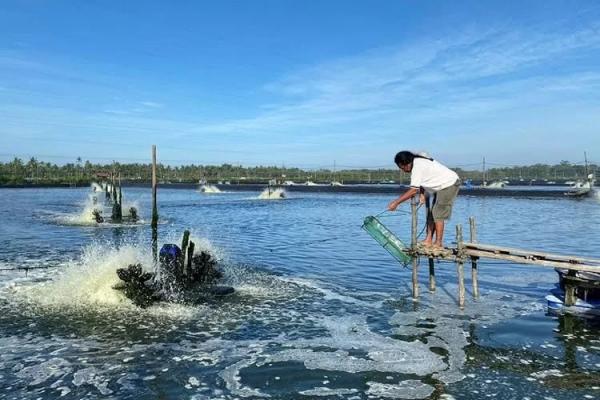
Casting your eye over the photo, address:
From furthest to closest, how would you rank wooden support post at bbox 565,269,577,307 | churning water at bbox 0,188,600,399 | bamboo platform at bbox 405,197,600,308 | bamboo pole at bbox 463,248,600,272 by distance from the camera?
wooden support post at bbox 565,269,577,307, bamboo platform at bbox 405,197,600,308, bamboo pole at bbox 463,248,600,272, churning water at bbox 0,188,600,399

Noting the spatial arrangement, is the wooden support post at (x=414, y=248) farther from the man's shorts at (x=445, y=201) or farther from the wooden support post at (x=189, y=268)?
the wooden support post at (x=189, y=268)

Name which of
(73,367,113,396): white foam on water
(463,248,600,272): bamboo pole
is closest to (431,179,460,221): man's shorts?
(463,248,600,272): bamboo pole

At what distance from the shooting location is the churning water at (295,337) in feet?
26.0

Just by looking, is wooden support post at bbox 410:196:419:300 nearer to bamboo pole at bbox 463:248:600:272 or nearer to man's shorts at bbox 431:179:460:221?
man's shorts at bbox 431:179:460:221

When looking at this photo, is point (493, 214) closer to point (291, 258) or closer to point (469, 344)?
point (291, 258)

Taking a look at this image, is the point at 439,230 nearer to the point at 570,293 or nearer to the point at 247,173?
the point at 570,293

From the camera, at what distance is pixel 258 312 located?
12078mm

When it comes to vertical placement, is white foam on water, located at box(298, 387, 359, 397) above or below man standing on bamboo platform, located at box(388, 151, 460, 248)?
below

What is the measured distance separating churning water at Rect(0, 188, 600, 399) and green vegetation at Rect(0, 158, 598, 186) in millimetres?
97959

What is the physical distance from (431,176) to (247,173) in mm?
131330

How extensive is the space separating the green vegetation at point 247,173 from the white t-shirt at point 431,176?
330 ft

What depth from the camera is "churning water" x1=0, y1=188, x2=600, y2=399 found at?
26.0 ft

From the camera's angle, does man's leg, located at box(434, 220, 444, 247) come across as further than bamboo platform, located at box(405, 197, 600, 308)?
Yes


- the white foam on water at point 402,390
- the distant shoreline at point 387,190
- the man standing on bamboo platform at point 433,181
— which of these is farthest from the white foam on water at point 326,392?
the distant shoreline at point 387,190
